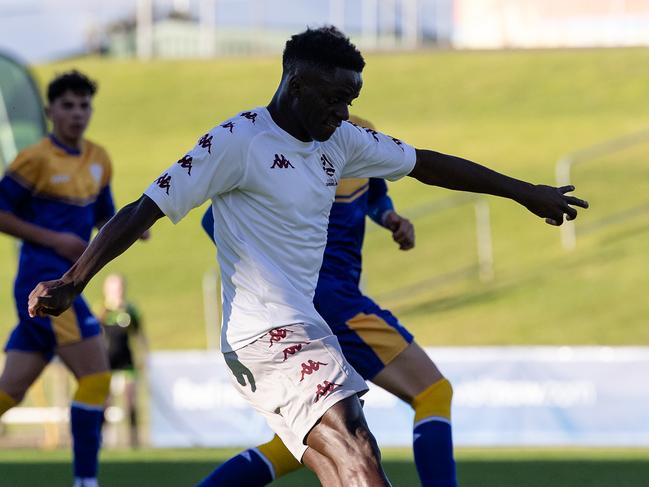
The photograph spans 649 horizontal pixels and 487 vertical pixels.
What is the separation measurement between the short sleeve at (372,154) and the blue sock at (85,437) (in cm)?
287

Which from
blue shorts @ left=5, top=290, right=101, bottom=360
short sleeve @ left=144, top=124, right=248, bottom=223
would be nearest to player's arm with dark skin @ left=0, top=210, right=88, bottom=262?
blue shorts @ left=5, top=290, right=101, bottom=360

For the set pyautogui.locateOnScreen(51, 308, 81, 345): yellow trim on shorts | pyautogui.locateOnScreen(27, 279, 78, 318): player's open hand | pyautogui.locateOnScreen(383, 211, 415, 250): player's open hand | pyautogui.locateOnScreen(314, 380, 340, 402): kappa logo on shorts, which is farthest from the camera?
pyautogui.locateOnScreen(51, 308, 81, 345): yellow trim on shorts

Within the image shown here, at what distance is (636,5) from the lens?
4147cm

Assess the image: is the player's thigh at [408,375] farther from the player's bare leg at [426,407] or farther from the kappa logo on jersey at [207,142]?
the kappa logo on jersey at [207,142]

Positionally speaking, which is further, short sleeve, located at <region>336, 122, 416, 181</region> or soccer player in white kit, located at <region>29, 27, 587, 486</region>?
short sleeve, located at <region>336, 122, 416, 181</region>

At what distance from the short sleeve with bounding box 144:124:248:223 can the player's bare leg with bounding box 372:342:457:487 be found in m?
1.78

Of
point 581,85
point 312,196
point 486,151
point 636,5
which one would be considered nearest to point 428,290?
point 486,151

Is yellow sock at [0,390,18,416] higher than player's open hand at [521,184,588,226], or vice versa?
player's open hand at [521,184,588,226]

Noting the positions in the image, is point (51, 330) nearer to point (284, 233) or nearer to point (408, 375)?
point (408, 375)

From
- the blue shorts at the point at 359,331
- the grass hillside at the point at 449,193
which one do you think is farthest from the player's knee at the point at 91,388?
the grass hillside at the point at 449,193

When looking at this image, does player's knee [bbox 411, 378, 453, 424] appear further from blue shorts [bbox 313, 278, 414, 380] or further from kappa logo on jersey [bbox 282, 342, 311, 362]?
kappa logo on jersey [bbox 282, 342, 311, 362]

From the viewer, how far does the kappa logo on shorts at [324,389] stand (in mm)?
4547

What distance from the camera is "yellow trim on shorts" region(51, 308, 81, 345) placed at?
24.0ft

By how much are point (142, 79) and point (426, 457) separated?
33540 millimetres
